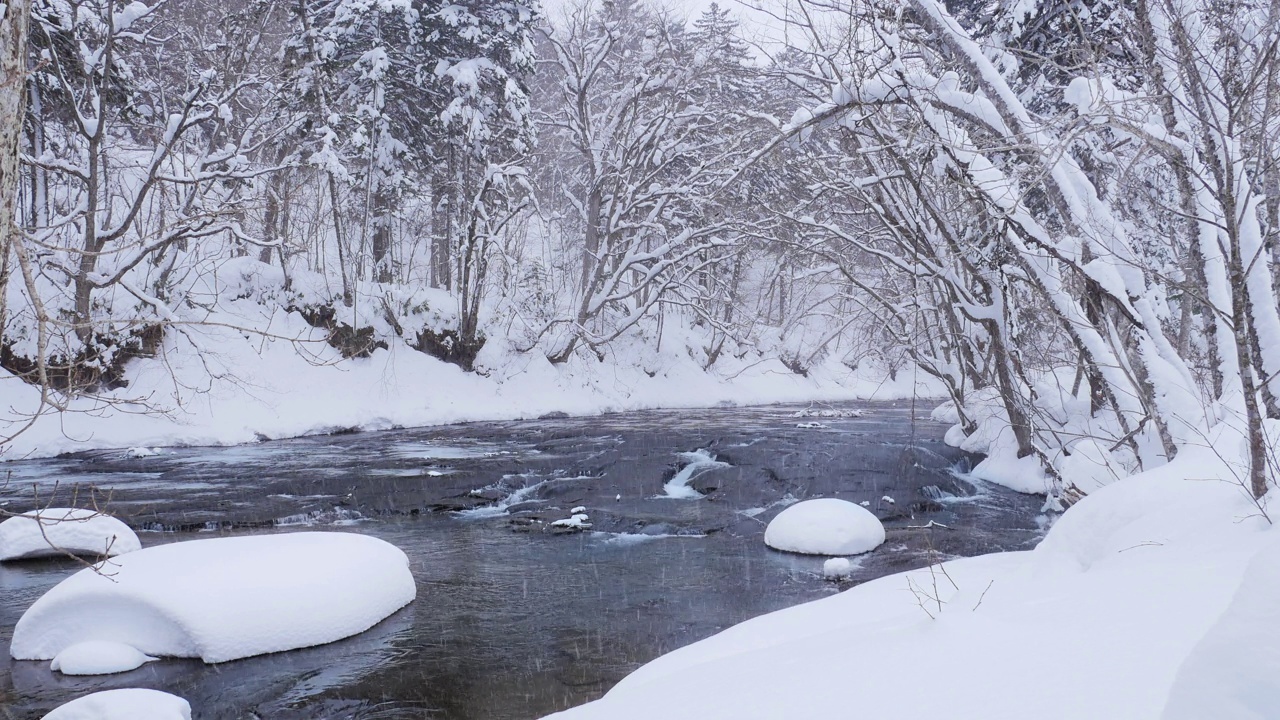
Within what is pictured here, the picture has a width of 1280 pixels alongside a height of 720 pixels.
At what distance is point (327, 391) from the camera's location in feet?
67.6

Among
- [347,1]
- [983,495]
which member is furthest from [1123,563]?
[347,1]

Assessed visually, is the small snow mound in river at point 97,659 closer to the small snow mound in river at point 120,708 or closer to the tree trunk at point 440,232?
the small snow mound in river at point 120,708

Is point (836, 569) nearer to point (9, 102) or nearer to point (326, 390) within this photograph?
point (9, 102)

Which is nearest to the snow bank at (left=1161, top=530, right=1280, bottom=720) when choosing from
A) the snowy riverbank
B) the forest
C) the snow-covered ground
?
the forest

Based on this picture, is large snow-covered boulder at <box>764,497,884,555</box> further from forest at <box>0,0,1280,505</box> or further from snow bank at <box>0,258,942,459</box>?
snow bank at <box>0,258,942,459</box>

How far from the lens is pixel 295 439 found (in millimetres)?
18234

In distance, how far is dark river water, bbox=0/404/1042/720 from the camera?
20.0ft

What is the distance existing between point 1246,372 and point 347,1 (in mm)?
24036

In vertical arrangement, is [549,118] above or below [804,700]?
above

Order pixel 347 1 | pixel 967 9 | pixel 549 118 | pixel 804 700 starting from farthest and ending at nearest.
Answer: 1. pixel 549 118
2. pixel 347 1
3. pixel 967 9
4. pixel 804 700

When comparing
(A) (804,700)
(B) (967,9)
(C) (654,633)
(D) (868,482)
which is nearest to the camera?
(A) (804,700)

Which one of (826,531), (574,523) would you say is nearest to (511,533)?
(574,523)

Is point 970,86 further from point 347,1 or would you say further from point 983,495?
point 347,1

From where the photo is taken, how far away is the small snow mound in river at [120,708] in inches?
185
